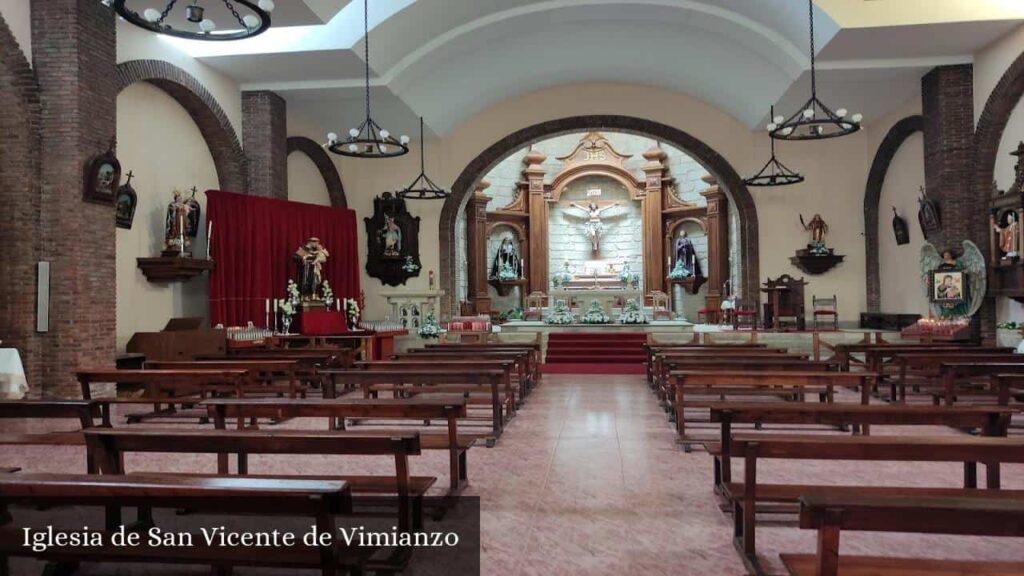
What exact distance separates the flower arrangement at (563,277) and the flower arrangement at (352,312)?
7.12m

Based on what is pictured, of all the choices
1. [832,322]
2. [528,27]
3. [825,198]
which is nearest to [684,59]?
[528,27]

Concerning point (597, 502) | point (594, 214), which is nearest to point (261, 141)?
point (597, 502)

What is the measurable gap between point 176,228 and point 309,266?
291 cm

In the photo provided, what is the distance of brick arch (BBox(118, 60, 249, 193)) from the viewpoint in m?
9.90

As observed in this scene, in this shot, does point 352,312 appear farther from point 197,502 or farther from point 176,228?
point 197,502

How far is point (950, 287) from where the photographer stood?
11367mm

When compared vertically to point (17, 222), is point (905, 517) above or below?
below

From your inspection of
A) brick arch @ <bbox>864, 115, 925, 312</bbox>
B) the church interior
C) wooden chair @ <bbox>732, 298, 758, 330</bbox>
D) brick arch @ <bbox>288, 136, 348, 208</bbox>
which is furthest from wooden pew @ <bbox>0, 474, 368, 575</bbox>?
brick arch @ <bbox>864, 115, 925, 312</bbox>

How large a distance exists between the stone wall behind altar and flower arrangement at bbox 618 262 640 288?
741 millimetres

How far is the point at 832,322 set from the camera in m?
15.5

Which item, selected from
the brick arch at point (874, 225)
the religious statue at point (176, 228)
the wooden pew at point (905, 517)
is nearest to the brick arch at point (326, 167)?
the religious statue at point (176, 228)

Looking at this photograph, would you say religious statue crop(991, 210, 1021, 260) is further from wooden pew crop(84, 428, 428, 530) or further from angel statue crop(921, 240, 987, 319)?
wooden pew crop(84, 428, 428, 530)

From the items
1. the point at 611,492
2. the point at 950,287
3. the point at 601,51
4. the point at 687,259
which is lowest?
the point at 611,492

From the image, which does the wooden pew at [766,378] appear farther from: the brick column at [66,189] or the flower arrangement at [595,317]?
the flower arrangement at [595,317]
